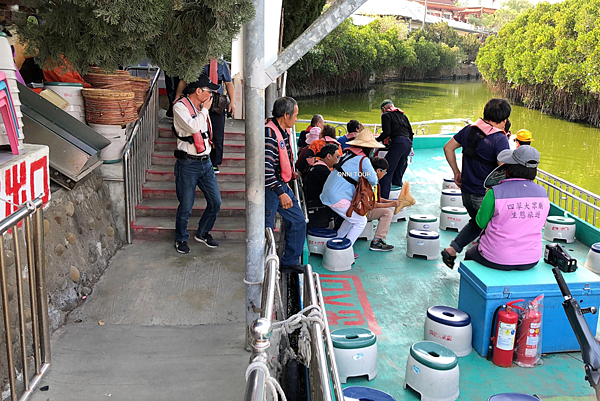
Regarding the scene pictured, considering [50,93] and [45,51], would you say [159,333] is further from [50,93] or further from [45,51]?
[50,93]

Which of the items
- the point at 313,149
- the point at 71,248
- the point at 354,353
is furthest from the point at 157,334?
the point at 313,149

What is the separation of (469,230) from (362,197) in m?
Result: 1.19

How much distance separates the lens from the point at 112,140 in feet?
18.2

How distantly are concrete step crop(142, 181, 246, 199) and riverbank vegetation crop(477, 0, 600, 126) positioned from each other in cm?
2365

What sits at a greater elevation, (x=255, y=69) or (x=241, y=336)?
(x=255, y=69)

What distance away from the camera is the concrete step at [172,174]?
263 inches

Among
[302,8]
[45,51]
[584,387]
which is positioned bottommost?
[584,387]

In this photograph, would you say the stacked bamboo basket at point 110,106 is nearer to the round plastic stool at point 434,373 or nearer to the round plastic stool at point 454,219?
the round plastic stool at point 434,373

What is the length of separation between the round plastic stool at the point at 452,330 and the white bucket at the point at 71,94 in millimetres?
4061


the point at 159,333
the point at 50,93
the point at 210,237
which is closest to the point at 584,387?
the point at 159,333

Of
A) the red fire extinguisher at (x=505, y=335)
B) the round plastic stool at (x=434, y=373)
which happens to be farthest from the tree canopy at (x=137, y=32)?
the red fire extinguisher at (x=505, y=335)

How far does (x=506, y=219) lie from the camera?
4.07 meters

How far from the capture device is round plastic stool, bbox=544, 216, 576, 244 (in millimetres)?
6707

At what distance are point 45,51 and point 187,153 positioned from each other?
7.55ft
